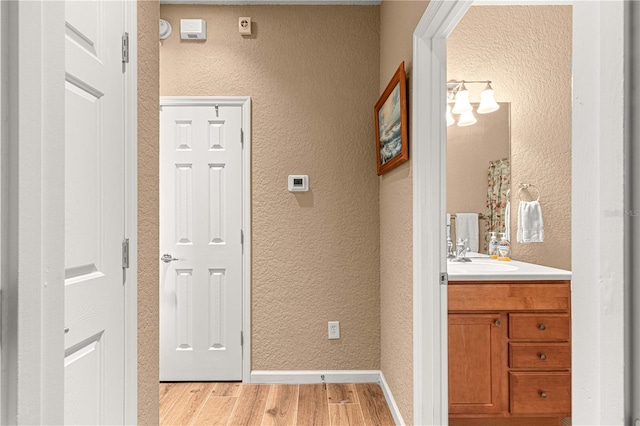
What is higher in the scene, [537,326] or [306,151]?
[306,151]

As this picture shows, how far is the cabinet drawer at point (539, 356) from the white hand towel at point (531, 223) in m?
0.76

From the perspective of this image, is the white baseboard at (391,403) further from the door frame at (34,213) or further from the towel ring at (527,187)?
the door frame at (34,213)

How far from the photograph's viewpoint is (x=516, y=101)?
8.84 ft

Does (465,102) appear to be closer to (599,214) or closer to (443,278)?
(443,278)

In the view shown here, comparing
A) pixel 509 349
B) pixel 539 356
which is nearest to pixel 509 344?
pixel 509 349

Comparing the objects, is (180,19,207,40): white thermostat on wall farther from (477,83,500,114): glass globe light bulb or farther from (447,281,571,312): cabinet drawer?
(447,281,571,312): cabinet drawer

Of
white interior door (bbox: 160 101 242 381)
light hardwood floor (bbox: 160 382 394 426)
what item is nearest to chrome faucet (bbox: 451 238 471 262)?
light hardwood floor (bbox: 160 382 394 426)

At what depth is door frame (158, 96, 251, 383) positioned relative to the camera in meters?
2.74

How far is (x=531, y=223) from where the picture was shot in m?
2.56

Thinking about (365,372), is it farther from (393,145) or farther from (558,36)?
(558,36)

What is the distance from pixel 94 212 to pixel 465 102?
2517 mm

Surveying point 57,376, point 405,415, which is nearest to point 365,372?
point 405,415

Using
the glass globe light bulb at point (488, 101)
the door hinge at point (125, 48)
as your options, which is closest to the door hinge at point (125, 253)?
the door hinge at point (125, 48)

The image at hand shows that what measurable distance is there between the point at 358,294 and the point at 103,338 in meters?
1.88
